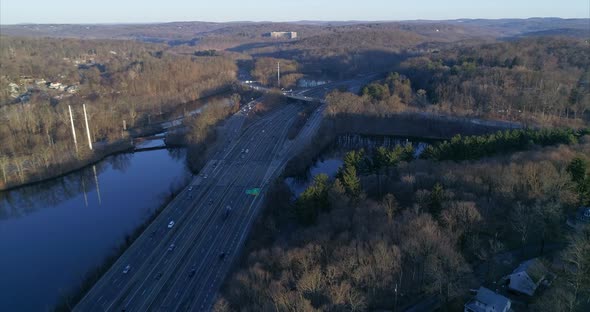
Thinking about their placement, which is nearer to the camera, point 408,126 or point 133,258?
point 133,258

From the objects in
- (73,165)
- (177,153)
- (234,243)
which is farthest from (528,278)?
(73,165)

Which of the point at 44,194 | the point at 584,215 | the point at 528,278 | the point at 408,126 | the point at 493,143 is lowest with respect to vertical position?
the point at 44,194

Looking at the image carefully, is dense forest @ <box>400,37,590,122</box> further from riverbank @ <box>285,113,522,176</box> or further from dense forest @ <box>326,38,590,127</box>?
riverbank @ <box>285,113,522,176</box>

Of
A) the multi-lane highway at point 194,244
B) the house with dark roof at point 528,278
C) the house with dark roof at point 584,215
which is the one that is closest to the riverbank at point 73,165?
the multi-lane highway at point 194,244

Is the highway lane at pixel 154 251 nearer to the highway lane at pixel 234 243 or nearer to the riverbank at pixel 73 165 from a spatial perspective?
the highway lane at pixel 234 243

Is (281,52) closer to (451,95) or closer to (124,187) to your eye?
(451,95)

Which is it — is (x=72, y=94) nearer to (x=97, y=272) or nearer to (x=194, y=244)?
(x=194, y=244)

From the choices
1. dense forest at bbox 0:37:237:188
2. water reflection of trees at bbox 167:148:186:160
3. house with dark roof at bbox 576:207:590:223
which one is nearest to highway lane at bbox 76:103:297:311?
water reflection of trees at bbox 167:148:186:160
